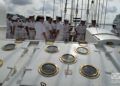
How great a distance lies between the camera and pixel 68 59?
748cm

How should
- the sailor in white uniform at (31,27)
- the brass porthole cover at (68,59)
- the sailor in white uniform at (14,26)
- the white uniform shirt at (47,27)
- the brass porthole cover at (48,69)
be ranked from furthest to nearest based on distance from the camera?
the sailor in white uniform at (14,26), the sailor in white uniform at (31,27), the white uniform shirt at (47,27), the brass porthole cover at (68,59), the brass porthole cover at (48,69)

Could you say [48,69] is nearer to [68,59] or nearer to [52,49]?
[68,59]

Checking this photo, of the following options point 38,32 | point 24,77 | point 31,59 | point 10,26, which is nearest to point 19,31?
point 10,26

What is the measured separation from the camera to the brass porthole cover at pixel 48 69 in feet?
22.3

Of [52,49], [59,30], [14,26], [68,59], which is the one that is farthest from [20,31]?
[68,59]

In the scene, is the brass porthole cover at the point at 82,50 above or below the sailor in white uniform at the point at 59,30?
below

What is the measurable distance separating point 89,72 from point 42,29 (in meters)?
3.86

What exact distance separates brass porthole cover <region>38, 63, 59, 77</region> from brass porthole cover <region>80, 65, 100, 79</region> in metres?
0.61

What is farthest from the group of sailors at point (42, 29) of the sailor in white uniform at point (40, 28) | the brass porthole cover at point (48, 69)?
the brass porthole cover at point (48, 69)

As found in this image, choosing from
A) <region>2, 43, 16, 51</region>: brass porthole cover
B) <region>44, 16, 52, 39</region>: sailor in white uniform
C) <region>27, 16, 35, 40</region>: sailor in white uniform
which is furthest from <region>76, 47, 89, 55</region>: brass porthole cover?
<region>27, 16, 35, 40</region>: sailor in white uniform

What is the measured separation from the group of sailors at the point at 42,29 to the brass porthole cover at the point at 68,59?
7.35 feet

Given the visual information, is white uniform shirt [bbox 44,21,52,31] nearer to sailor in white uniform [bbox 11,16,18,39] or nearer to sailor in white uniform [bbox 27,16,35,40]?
sailor in white uniform [bbox 27,16,35,40]

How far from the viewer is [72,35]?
491 inches

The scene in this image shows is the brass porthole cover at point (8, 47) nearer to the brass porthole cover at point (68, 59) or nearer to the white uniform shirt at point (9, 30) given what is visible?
the brass porthole cover at point (68, 59)
